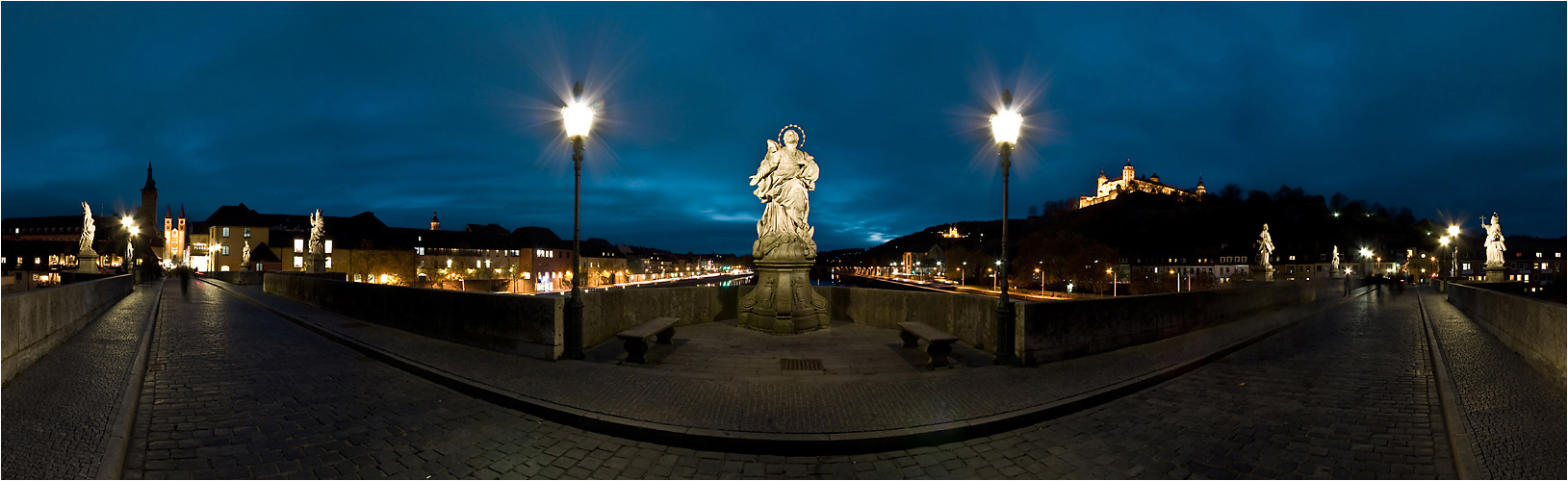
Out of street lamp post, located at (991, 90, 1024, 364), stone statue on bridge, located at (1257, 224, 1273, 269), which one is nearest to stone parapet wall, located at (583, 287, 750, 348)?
street lamp post, located at (991, 90, 1024, 364)

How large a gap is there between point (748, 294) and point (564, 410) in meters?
5.99

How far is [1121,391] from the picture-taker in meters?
6.16

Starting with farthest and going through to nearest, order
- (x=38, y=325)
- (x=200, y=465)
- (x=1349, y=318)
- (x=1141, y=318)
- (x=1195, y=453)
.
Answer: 1. (x=1349, y=318)
2. (x=1141, y=318)
3. (x=38, y=325)
4. (x=1195, y=453)
5. (x=200, y=465)

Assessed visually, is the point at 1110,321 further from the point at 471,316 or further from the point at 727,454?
the point at 471,316

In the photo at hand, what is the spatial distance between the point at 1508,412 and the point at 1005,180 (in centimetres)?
529

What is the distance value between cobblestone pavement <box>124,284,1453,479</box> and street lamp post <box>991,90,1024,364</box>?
1.71 meters

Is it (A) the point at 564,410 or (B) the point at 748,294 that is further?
(B) the point at 748,294

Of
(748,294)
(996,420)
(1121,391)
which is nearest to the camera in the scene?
(996,420)

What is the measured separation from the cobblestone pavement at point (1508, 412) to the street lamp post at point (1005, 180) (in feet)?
13.1

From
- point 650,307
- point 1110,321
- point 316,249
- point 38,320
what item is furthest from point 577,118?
point 316,249

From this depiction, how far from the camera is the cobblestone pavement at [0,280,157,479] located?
389cm

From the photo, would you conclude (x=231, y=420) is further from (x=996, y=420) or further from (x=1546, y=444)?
(x=1546, y=444)

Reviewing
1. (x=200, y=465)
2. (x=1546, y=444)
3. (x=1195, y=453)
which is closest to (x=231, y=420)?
(x=200, y=465)

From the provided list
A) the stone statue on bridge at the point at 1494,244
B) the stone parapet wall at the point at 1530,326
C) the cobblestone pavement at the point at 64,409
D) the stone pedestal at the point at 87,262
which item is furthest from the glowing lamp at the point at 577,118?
the stone statue on bridge at the point at 1494,244
